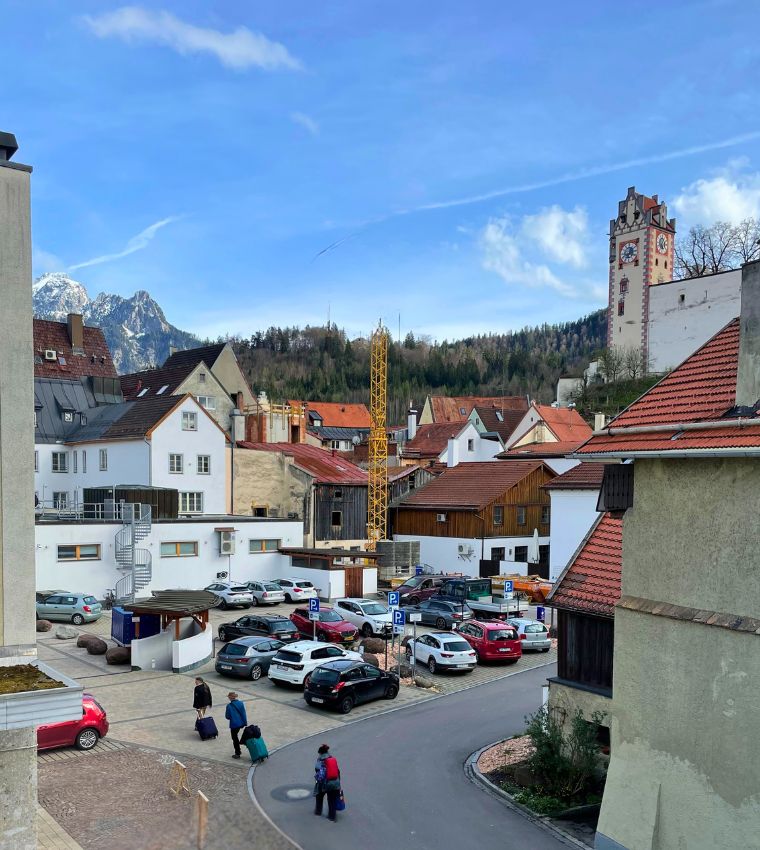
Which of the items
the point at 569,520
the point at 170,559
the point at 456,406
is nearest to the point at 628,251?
the point at 456,406

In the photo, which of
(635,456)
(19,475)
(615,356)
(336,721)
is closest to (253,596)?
(336,721)

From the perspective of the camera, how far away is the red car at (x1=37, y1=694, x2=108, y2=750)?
17312 millimetres

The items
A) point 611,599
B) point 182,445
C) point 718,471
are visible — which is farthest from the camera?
point 182,445

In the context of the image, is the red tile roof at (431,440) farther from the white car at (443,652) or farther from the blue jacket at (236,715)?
the blue jacket at (236,715)

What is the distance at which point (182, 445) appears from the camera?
146 feet

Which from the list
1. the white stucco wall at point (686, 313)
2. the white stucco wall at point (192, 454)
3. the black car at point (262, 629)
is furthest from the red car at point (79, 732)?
the white stucco wall at point (686, 313)

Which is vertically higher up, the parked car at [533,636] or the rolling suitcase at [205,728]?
the rolling suitcase at [205,728]

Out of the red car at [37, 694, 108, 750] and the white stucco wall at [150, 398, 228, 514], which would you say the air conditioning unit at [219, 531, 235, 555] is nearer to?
the white stucco wall at [150, 398, 228, 514]

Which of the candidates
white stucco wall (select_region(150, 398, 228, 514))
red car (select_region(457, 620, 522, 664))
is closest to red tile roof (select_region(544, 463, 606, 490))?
red car (select_region(457, 620, 522, 664))

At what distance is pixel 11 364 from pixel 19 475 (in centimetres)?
165

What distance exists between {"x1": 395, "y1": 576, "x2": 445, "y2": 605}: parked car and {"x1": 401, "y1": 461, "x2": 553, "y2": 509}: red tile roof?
7.11 m

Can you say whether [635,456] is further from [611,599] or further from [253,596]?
[253,596]

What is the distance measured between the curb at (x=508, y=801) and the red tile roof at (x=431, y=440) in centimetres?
5830

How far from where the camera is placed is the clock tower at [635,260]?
96.9 metres
